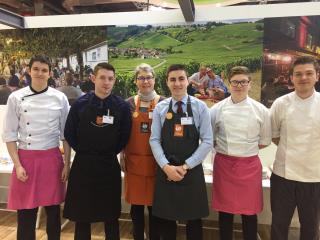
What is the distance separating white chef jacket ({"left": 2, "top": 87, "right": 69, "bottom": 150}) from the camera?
210cm

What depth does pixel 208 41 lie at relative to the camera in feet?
10.2

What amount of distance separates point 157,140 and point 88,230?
0.83 meters

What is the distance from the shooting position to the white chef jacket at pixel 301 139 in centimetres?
192

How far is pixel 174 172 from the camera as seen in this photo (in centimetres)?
188

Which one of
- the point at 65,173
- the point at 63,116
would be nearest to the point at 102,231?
the point at 65,173

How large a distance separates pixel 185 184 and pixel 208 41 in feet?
5.69

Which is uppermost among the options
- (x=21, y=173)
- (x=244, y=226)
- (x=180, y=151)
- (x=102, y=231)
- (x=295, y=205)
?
(x=180, y=151)

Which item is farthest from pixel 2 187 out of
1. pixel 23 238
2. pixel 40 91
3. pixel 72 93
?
pixel 40 91

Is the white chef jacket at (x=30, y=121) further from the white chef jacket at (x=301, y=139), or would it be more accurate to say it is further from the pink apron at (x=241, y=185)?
the white chef jacket at (x=301, y=139)

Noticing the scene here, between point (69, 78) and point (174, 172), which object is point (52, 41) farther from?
point (174, 172)

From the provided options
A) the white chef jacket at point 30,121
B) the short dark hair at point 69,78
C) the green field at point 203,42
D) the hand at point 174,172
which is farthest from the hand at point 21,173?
the green field at point 203,42

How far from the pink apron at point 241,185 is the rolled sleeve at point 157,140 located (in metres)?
0.50

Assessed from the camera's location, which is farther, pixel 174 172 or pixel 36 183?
pixel 36 183

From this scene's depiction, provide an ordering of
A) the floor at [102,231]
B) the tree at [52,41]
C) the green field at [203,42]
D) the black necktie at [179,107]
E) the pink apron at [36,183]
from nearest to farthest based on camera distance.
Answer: the black necktie at [179,107], the pink apron at [36,183], the floor at [102,231], the green field at [203,42], the tree at [52,41]
